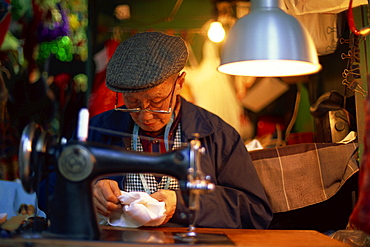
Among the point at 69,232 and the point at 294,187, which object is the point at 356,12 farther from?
the point at 69,232

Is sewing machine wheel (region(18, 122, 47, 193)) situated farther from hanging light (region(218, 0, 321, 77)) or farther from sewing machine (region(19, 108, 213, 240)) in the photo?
hanging light (region(218, 0, 321, 77))

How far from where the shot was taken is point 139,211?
1.98 m

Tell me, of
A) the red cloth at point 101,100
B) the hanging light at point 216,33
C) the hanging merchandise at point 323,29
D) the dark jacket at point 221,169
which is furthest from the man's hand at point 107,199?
the hanging light at point 216,33

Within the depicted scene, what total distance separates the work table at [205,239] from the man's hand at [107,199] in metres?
0.14

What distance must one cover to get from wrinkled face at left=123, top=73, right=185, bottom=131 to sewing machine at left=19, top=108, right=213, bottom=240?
0.56m

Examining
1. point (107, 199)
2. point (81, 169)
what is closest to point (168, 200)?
point (107, 199)

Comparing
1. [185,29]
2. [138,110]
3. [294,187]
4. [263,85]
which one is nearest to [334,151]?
[294,187]

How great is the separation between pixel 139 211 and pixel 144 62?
0.68 m

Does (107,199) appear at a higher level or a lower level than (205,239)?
higher

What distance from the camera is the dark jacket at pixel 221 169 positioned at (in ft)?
7.38

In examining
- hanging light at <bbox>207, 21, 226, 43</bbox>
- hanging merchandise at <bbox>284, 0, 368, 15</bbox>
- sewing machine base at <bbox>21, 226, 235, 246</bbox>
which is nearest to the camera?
sewing machine base at <bbox>21, 226, 235, 246</bbox>

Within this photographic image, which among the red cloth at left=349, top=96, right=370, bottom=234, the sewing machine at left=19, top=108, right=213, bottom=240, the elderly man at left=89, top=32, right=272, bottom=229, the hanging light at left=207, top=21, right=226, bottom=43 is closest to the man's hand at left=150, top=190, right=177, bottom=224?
the elderly man at left=89, top=32, right=272, bottom=229

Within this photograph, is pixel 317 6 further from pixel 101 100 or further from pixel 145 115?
pixel 101 100

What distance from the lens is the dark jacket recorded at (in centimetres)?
225
